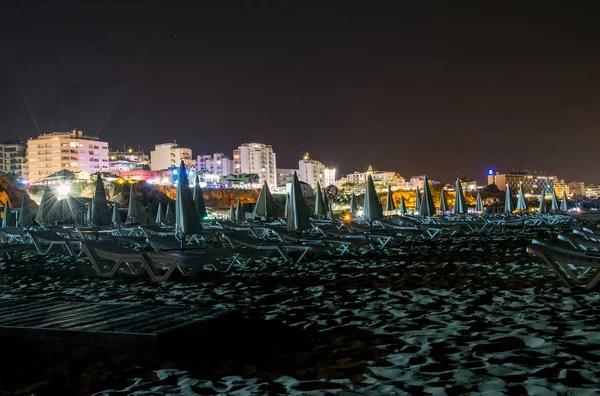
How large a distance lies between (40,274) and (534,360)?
32.5 ft

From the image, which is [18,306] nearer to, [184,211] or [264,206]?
[184,211]

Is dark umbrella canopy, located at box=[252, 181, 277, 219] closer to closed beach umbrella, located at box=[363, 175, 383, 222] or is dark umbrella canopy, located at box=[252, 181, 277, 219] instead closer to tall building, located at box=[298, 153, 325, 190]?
closed beach umbrella, located at box=[363, 175, 383, 222]

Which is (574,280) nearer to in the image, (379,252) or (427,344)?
(427,344)

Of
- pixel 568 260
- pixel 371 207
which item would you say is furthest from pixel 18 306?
pixel 371 207

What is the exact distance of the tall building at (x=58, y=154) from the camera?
98.8m

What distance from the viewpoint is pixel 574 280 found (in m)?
6.52

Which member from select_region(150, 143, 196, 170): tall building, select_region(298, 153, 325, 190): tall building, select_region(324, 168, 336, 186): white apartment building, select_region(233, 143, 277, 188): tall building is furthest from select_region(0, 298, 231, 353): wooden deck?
Result: select_region(324, 168, 336, 186): white apartment building

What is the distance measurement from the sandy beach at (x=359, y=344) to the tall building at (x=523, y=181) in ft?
473

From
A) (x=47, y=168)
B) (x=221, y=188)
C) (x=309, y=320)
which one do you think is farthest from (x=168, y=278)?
(x=47, y=168)

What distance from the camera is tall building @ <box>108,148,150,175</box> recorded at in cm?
10975

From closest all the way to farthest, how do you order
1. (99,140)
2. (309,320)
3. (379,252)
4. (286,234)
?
(309,320) < (379,252) < (286,234) < (99,140)

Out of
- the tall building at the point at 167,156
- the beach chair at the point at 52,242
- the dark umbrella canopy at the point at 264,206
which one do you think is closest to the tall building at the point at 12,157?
the tall building at the point at 167,156

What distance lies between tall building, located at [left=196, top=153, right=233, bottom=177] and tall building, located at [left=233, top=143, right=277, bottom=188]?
187 cm

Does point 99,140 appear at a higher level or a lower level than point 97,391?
higher
